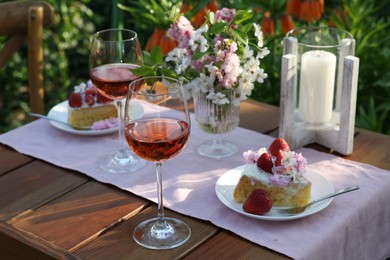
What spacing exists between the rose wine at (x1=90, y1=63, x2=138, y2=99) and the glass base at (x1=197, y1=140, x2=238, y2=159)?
0.26m

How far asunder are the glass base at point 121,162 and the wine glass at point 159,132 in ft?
1.00

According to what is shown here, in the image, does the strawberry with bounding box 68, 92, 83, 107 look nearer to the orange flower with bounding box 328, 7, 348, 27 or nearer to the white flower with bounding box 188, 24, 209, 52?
the white flower with bounding box 188, 24, 209, 52

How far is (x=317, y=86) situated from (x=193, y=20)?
1.20 meters

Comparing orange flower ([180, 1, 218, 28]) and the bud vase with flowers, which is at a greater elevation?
the bud vase with flowers

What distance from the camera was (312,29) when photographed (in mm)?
1990

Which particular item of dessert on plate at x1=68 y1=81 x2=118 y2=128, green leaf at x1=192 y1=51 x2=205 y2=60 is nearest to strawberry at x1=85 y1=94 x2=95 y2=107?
dessert on plate at x1=68 y1=81 x2=118 y2=128

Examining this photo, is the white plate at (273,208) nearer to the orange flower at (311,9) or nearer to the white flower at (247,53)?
the white flower at (247,53)

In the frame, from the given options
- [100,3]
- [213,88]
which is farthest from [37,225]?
[100,3]

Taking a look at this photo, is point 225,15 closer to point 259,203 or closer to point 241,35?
point 241,35

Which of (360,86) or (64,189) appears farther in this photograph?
(360,86)

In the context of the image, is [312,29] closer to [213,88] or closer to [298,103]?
[298,103]

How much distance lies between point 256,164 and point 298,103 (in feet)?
1.31

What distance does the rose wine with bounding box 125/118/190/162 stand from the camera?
144 centimetres

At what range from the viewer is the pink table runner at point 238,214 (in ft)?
4.98
